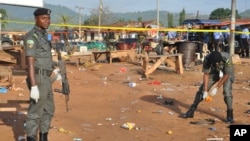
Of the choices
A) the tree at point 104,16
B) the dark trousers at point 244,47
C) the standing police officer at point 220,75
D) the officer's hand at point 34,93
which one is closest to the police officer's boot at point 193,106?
the standing police officer at point 220,75

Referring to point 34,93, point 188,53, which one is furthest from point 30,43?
point 188,53

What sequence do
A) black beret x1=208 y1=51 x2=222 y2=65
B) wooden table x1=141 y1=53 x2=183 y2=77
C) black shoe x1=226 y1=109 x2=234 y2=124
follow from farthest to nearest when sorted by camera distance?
wooden table x1=141 y1=53 x2=183 y2=77
black shoe x1=226 y1=109 x2=234 y2=124
black beret x1=208 y1=51 x2=222 y2=65

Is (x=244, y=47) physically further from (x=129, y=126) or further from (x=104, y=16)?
(x=104, y=16)

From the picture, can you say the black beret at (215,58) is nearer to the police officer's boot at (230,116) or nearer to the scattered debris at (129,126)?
the police officer's boot at (230,116)

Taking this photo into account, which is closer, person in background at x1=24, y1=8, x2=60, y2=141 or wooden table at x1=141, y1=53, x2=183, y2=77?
person in background at x1=24, y1=8, x2=60, y2=141

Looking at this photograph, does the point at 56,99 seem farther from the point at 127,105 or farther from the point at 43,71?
the point at 43,71

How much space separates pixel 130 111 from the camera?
8.29 m

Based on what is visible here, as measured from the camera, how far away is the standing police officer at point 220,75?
7.11m

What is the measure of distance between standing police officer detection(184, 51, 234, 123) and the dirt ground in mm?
451

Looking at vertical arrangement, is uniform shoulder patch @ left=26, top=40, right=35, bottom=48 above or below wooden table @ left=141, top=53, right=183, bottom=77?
above

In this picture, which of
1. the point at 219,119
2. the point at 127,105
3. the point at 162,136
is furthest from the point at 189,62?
the point at 162,136

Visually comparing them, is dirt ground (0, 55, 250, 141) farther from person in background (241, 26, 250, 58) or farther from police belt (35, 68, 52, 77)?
person in background (241, 26, 250, 58)

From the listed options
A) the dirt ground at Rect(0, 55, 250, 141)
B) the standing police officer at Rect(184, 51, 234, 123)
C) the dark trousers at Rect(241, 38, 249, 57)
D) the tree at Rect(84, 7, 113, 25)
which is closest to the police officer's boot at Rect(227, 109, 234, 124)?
the standing police officer at Rect(184, 51, 234, 123)

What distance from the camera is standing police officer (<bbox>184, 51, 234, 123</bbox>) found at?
711 centimetres
